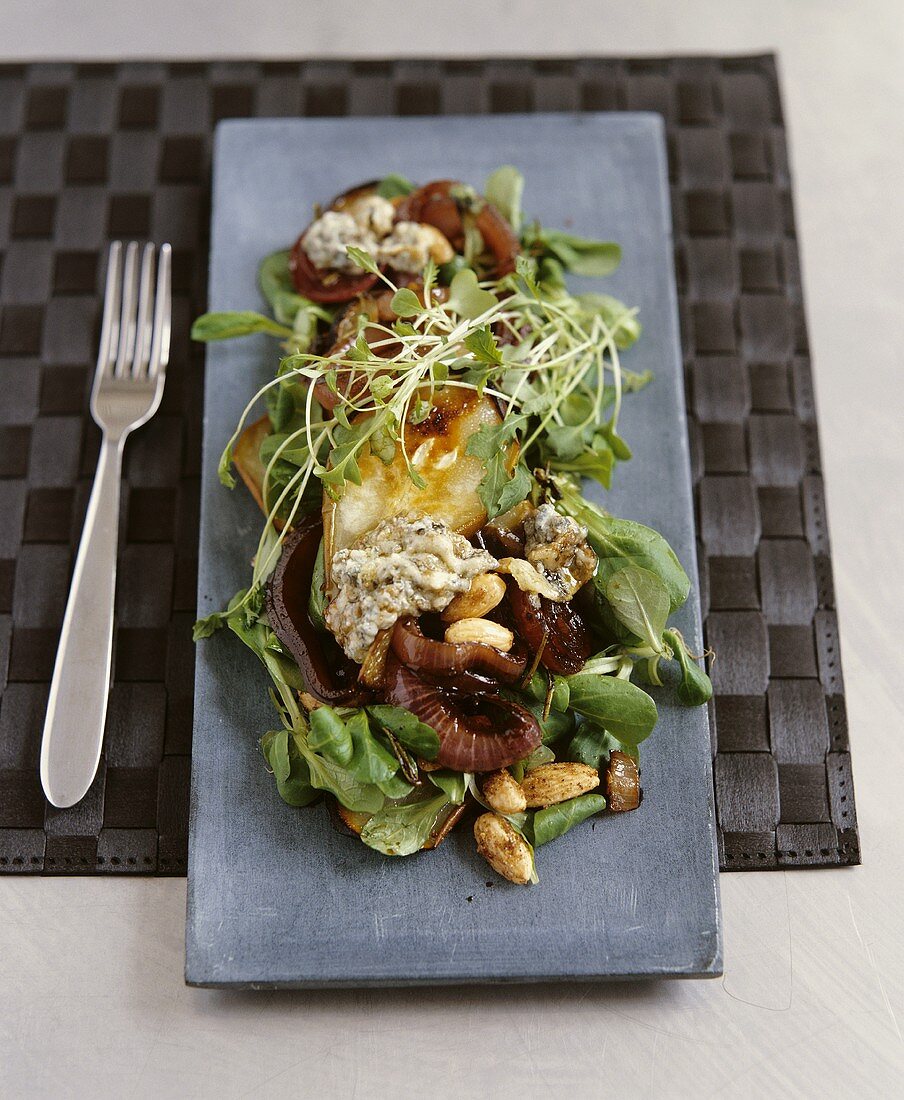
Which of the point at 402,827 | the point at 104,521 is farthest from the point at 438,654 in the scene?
the point at 104,521

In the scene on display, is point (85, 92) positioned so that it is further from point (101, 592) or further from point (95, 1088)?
point (95, 1088)

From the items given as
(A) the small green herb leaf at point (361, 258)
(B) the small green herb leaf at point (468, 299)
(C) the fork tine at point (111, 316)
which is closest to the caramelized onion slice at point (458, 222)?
(B) the small green herb leaf at point (468, 299)

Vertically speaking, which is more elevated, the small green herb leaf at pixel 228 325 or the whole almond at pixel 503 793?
the small green herb leaf at pixel 228 325

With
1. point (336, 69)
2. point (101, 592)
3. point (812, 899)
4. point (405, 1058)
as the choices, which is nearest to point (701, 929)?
point (812, 899)

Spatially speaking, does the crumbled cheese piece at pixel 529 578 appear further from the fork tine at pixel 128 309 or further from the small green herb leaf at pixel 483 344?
the fork tine at pixel 128 309

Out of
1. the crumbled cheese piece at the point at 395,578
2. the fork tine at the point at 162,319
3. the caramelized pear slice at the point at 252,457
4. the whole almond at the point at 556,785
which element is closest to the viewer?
the crumbled cheese piece at the point at 395,578

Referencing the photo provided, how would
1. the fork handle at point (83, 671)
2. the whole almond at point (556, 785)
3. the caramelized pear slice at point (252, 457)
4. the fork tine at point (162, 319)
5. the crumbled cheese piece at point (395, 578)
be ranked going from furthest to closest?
the fork tine at point (162, 319), the caramelized pear slice at point (252, 457), the fork handle at point (83, 671), the whole almond at point (556, 785), the crumbled cheese piece at point (395, 578)
